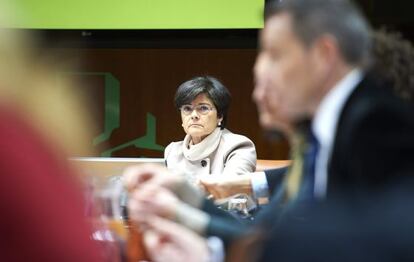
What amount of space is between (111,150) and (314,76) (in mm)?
4293

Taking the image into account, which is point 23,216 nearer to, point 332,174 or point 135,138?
point 332,174

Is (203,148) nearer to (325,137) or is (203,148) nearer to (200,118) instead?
(200,118)

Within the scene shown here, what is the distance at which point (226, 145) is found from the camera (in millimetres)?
2549

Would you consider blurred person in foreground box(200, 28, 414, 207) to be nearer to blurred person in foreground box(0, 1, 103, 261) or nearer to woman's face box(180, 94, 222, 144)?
blurred person in foreground box(0, 1, 103, 261)

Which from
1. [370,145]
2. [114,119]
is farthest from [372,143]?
[114,119]

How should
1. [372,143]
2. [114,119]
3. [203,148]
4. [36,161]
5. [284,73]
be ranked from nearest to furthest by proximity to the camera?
[36,161] → [372,143] → [284,73] → [203,148] → [114,119]

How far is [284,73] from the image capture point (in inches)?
34.6

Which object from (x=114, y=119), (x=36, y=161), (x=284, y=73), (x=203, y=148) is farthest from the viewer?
(x=114, y=119)

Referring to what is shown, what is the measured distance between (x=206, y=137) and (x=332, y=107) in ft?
5.80

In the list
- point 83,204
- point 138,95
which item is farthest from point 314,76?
point 138,95

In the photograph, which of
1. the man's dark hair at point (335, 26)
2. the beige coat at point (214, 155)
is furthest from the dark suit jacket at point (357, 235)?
the beige coat at point (214, 155)

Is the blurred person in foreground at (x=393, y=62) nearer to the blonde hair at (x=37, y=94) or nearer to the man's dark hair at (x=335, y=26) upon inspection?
the man's dark hair at (x=335, y=26)

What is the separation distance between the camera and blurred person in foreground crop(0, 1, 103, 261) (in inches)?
24.2

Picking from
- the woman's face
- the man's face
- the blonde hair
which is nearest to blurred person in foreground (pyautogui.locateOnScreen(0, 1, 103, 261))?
A: the blonde hair
